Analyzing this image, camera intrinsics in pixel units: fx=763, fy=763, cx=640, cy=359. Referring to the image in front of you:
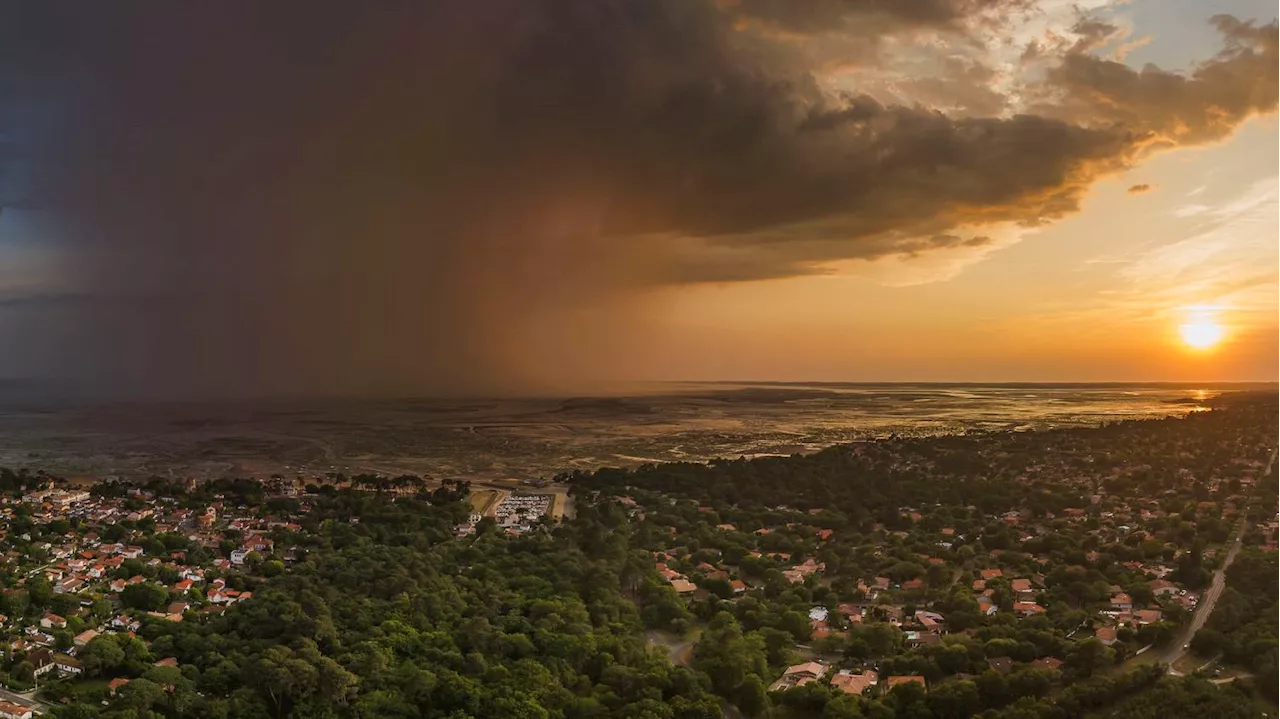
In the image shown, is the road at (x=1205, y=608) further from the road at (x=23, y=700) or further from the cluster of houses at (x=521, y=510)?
the road at (x=23, y=700)

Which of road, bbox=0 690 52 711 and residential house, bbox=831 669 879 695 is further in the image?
residential house, bbox=831 669 879 695

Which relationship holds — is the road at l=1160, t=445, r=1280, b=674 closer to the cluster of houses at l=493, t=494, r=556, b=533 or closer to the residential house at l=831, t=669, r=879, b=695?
the residential house at l=831, t=669, r=879, b=695

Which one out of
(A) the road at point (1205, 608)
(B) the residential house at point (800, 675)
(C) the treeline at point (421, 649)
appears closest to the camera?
(C) the treeline at point (421, 649)

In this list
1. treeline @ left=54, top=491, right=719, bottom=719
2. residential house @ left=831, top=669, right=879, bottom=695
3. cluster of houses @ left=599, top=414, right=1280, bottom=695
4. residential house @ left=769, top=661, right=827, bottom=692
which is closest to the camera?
treeline @ left=54, top=491, right=719, bottom=719

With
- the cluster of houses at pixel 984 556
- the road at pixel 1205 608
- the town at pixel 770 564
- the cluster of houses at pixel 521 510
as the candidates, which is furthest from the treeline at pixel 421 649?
the road at pixel 1205 608

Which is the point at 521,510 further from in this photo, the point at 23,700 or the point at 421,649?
the point at 23,700

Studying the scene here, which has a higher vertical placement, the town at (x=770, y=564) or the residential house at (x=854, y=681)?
the town at (x=770, y=564)

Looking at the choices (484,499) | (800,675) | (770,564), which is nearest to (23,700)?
(800,675)

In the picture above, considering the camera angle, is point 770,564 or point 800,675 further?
point 770,564

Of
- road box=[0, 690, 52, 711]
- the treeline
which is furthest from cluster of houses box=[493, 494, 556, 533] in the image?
road box=[0, 690, 52, 711]

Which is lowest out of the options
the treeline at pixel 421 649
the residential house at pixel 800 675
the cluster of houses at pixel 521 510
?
the residential house at pixel 800 675
